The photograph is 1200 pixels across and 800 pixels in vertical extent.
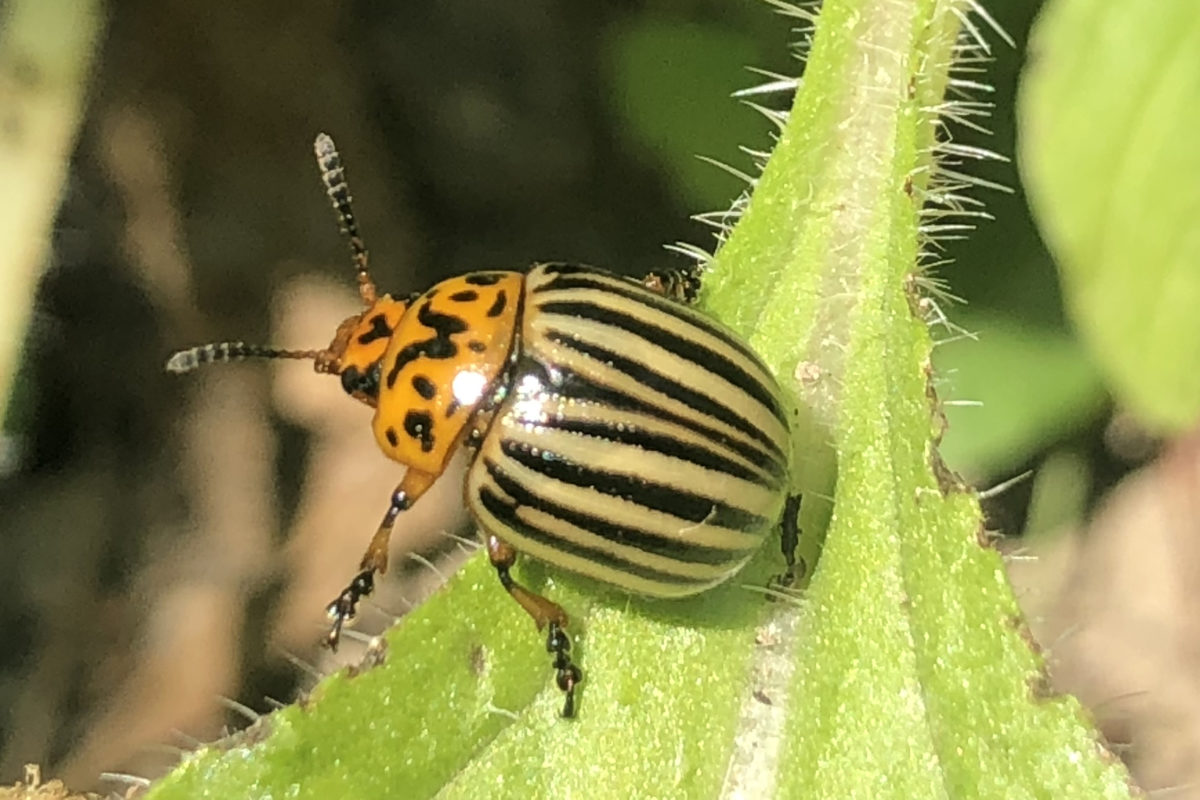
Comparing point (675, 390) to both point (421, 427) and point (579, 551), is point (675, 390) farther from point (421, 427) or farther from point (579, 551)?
point (421, 427)

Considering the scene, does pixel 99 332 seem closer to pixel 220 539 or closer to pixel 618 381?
pixel 220 539

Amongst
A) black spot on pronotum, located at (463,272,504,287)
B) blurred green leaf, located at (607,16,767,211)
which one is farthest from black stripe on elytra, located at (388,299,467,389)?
blurred green leaf, located at (607,16,767,211)

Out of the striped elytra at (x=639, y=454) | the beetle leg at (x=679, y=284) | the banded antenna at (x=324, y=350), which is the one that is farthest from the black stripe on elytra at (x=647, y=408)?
the banded antenna at (x=324, y=350)

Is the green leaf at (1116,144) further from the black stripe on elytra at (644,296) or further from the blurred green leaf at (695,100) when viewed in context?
the blurred green leaf at (695,100)

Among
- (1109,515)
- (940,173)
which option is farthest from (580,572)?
(1109,515)

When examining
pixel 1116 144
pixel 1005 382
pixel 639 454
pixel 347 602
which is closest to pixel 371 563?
pixel 347 602
